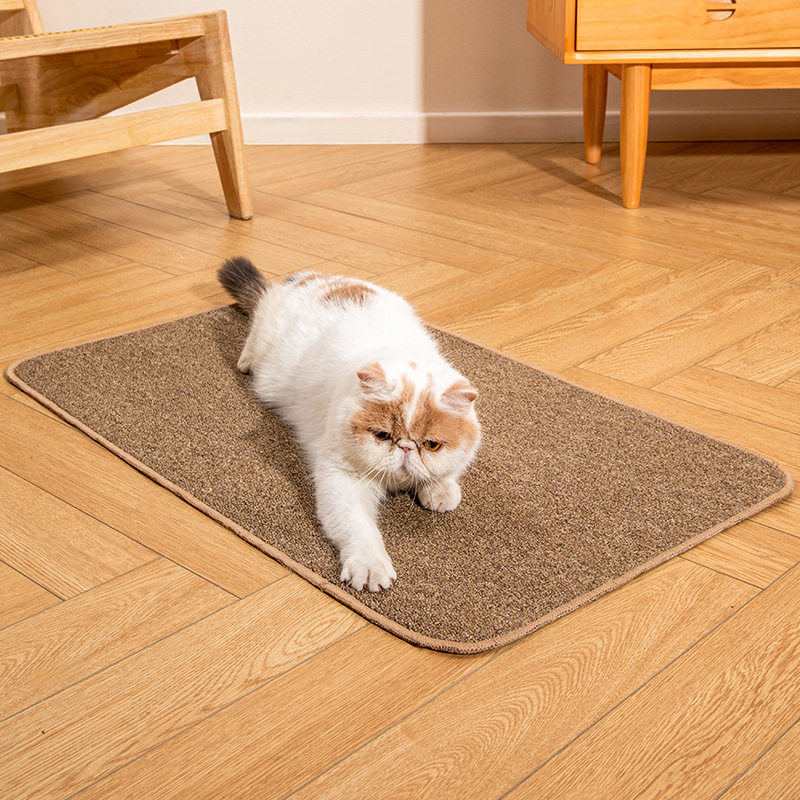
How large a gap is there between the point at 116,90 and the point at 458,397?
1479 millimetres

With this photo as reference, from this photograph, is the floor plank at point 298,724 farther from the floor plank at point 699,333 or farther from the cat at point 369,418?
the floor plank at point 699,333

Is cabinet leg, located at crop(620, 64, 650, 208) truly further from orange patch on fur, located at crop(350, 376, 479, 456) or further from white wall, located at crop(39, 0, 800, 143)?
orange patch on fur, located at crop(350, 376, 479, 456)

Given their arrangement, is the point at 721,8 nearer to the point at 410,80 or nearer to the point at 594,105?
the point at 594,105

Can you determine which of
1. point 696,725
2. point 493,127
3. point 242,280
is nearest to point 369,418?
point 696,725

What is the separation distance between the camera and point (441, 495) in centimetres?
102

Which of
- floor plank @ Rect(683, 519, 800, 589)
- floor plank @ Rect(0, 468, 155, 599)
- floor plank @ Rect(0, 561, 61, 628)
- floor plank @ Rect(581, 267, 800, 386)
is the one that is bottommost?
floor plank @ Rect(581, 267, 800, 386)

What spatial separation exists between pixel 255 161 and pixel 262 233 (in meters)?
0.70

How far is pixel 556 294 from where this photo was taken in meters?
1.65

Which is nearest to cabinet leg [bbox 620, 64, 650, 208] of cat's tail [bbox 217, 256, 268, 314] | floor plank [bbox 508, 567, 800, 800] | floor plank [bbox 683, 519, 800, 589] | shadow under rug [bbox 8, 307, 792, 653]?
shadow under rug [bbox 8, 307, 792, 653]

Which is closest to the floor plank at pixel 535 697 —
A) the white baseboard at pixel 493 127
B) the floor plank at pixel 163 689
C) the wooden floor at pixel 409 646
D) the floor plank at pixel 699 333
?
the wooden floor at pixel 409 646

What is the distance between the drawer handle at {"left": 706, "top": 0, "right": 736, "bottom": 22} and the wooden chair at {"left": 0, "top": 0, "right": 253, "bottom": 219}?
101cm

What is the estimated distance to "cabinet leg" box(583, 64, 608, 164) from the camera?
2312 mm

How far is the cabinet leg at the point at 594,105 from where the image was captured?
7.59 feet

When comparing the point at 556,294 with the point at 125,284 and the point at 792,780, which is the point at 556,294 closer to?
the point at 125,284
